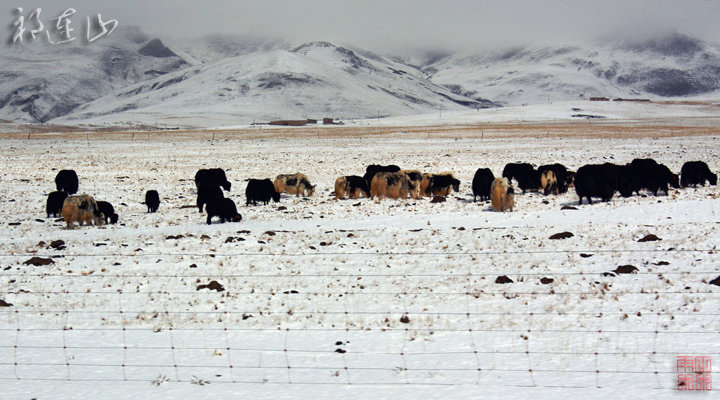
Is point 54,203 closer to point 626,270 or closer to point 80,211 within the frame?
point 80,211

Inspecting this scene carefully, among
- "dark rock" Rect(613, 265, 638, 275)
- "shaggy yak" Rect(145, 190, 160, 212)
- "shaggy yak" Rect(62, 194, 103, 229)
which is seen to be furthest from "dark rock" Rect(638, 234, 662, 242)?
"shaggy yak" Rect(145, 190, 160, 212)

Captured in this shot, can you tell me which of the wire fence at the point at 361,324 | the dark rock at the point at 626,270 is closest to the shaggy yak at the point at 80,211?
the wire fence at the point at 361,324

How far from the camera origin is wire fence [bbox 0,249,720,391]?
8188 millimetres

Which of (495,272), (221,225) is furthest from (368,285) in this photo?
(221,225)

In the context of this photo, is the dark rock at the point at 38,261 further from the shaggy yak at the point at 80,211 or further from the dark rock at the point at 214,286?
the shaggy yak at the point at 80,211

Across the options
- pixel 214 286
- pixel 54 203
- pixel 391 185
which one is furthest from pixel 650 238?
pixel 54 203

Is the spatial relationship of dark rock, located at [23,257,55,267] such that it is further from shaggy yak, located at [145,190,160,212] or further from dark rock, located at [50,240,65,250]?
shaggy yak, located at [145,190,160,212]

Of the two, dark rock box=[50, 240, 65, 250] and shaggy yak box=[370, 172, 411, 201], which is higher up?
shaggy yak box=[370, 172, 411, 201]

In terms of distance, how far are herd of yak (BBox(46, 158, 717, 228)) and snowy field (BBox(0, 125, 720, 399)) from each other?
34.8 inches

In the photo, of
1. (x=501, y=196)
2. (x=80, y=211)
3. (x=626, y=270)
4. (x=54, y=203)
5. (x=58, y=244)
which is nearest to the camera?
(x=626, y=270)

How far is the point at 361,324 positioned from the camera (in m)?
9.84

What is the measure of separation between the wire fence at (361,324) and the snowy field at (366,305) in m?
0.04

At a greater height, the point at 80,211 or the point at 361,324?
the point at 80,211

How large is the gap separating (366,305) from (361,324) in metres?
0.86
